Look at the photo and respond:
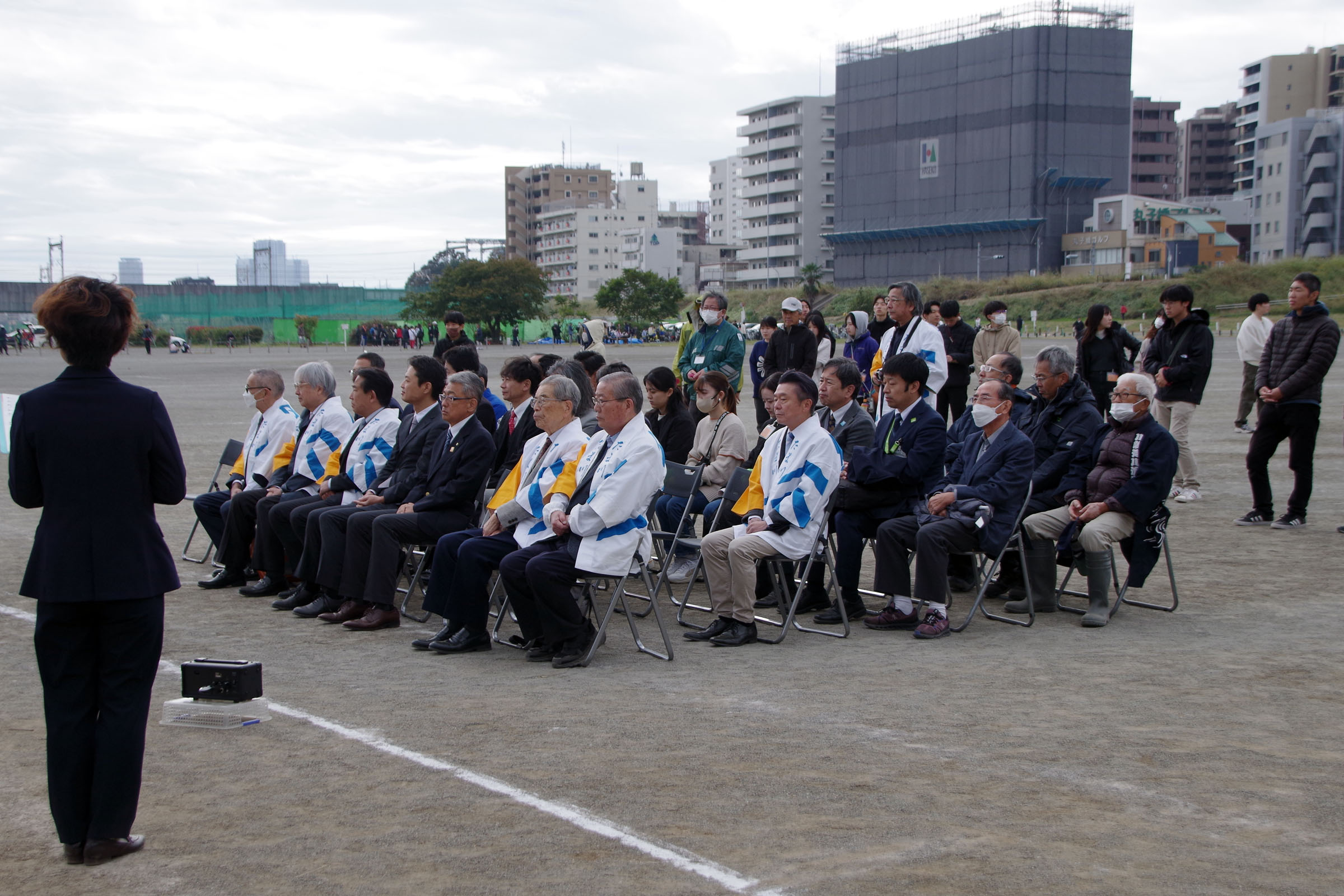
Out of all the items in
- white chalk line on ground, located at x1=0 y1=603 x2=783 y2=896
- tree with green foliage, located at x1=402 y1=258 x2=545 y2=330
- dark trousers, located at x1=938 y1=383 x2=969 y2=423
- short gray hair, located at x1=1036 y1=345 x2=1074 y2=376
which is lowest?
white chalk line on ground, located at x1=0 y1=603 x2=783 y2=896

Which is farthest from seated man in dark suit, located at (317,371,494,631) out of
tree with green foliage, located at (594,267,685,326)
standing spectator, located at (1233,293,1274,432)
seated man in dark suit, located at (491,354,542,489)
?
tree with green foliage, located at (594,267,685,326)

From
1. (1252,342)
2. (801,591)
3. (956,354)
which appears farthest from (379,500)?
(1252,342)

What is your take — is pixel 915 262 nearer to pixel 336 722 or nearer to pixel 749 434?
pixel 749 434

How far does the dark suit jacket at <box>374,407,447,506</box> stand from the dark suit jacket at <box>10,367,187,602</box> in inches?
139

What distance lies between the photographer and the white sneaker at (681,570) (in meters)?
8.37

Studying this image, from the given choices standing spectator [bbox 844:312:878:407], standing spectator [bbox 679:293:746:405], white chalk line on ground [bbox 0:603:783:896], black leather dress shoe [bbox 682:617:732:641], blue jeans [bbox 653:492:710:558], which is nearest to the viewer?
white chalk line on ground [bbox 0:603:783:896]

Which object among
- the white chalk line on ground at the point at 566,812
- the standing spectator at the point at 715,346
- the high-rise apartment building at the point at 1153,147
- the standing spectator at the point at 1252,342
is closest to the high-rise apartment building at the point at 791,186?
the high-rise apartment building at the point at 1153,147

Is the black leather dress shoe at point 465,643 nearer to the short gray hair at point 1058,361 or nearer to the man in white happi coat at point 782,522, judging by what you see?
the man in white happi coat at point 782,522

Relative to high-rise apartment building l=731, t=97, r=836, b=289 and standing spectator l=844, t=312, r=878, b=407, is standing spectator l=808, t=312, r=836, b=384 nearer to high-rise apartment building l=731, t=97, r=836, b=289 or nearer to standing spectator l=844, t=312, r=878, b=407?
standing spectator l=844, t=312, r=878, b=407

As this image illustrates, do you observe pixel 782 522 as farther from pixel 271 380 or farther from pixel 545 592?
pixel 271 380

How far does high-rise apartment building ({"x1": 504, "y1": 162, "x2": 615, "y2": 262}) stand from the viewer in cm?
16912

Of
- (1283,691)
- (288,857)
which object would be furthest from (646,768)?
(1283,691)

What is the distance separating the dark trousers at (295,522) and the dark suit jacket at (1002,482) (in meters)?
4.04

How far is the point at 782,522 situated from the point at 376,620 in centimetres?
247
